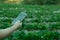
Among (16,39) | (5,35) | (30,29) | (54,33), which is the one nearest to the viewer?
(5,35)

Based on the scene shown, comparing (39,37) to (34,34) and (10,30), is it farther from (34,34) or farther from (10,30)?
(10,30)

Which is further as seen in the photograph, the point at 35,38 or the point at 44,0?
the point at 44,0

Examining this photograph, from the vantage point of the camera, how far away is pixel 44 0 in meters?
16.9

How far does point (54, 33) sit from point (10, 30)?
4.10m

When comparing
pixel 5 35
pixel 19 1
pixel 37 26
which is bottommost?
pixel 19 1

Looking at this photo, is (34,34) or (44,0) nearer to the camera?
(34,34)

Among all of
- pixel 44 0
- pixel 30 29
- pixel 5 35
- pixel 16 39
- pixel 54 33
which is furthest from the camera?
pixel 44 0

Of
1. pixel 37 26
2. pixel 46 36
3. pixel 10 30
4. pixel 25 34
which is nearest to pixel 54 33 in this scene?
pixel 46 36

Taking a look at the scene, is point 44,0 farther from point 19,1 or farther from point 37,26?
point 37,26

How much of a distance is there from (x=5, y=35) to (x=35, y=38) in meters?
3.80

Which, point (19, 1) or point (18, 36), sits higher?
point (18, 36)

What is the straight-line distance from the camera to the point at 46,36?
5289 mm

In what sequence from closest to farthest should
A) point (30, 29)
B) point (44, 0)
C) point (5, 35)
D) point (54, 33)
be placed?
point (5, 35) < point (54, 33) < point (30, 29) < point (44, 0)

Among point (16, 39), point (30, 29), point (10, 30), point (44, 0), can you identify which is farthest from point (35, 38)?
point (44, 0)
